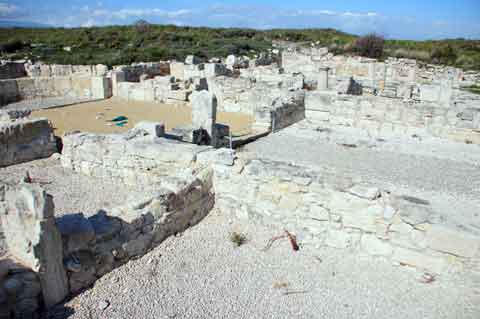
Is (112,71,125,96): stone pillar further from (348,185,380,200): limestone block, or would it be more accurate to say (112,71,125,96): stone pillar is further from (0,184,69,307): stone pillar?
(348,185,380,200): limestone block

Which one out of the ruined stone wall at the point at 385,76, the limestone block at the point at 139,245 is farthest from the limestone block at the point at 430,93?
the limestone block at the point at 139,245

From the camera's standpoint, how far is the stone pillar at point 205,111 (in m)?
9.67

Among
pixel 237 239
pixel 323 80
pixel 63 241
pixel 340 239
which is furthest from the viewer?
pixel 323 80

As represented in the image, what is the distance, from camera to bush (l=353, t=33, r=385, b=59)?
3575 centimetres

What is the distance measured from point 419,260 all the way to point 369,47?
3561 centimetres

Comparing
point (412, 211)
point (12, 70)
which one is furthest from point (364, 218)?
point (12, 70)

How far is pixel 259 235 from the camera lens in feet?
17.6

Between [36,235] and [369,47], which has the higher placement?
[369,47]

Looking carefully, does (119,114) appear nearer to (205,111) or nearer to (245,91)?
(245,91)

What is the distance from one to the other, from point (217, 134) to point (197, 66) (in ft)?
36.3

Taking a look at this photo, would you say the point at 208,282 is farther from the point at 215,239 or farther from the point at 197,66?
the point at 197,66

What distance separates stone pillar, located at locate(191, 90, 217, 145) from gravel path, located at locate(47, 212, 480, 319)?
16.7ft

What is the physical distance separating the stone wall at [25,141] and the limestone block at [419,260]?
8274 mm

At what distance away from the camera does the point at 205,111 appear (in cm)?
977
